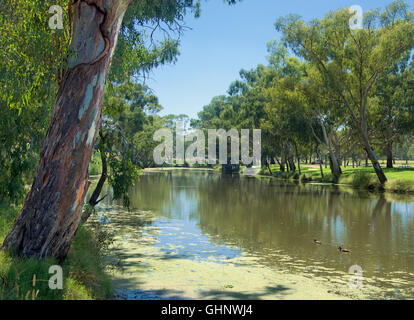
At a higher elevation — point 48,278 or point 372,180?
point 372,180

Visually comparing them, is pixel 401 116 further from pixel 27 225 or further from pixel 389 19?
pixel 27 225

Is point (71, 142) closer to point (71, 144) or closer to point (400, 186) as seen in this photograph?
point (71, 144)

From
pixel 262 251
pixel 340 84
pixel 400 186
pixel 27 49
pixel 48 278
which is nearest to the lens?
pixel 48 278

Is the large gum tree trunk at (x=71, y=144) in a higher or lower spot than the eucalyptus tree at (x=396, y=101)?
lower

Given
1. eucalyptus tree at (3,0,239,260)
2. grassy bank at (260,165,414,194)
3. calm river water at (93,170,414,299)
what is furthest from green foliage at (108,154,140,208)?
grassy bank at (260,165,414,194)

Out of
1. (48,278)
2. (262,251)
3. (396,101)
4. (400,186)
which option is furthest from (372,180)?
(48,278)

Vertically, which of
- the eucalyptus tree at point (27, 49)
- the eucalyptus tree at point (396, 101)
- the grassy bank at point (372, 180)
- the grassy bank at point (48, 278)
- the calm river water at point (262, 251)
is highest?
the eucalyptus tree at point (396, 101)

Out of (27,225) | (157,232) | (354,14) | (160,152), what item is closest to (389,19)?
(354,14)

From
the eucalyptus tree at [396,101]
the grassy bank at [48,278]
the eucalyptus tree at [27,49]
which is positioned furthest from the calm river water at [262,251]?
the eucalyptus tree at [396,101]

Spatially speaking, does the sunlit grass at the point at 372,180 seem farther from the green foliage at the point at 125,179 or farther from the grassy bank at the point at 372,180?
the green foliage at the point at 125,179

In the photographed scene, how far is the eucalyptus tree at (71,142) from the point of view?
19.7 feet

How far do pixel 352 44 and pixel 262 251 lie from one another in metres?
24.6

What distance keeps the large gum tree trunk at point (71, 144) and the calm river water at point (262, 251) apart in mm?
1595

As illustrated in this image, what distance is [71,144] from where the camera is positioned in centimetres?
608
